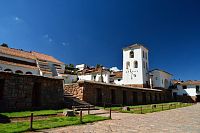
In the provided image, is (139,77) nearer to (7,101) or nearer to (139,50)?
(139,50)

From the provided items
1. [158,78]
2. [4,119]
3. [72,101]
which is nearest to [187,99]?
[158,78]

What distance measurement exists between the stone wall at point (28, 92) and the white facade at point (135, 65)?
32.1 m

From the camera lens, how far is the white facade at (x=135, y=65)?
47125 mm

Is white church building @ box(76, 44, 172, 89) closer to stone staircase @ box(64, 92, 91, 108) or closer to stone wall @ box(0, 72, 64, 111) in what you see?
stone staircase @ box(64, 92, 91, 108)

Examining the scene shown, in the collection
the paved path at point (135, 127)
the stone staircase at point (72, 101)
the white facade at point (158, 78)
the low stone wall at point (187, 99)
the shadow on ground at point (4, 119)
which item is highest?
the white facade at point (158, 78)

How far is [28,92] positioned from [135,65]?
36203 millimetres

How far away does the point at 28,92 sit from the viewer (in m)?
14.9

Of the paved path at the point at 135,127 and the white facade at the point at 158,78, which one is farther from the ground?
the white facade at the point at 158,78

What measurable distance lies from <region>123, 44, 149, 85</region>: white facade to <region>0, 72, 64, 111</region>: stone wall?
3212 centimetres

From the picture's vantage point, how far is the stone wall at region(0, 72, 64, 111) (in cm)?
1359

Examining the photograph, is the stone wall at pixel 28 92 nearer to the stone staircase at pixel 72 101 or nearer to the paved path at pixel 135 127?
the stone staircase at pixel 72 101

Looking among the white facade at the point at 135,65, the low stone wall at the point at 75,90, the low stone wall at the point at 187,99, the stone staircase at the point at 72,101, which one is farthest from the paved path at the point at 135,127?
the low stone wall at the point at 187,99

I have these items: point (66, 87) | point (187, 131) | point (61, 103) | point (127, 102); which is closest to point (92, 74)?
point (127, 102)

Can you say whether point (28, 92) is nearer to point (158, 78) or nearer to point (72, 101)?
point (72, 101)
